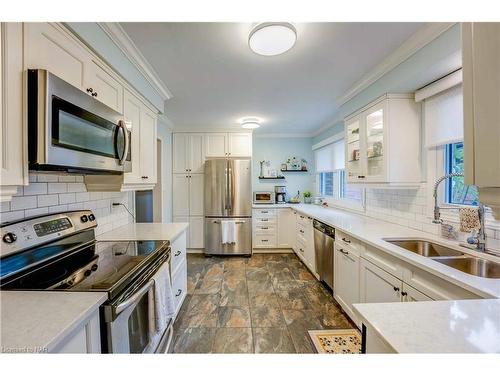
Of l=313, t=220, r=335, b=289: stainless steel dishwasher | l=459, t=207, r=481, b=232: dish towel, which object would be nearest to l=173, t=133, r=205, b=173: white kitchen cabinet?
l=313, t=220, r=335, b=289: stainless steel dishwasher

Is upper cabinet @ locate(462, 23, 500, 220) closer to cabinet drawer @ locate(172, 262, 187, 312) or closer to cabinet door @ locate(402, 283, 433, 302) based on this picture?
Result: cabinet door @ locate(402, 283, 433, 302)

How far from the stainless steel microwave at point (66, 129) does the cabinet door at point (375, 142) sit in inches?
90.2

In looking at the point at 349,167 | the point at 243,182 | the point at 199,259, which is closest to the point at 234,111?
the point at 243,182

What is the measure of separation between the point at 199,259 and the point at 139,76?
2.99 m

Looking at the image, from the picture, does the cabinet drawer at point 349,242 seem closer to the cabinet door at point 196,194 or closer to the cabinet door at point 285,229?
the cabinet door at point 285,229

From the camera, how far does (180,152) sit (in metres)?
4.32

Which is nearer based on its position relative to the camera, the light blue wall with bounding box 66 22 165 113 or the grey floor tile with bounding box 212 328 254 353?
the light blue wall with bounding box 66 22 165 113

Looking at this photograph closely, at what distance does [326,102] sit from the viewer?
3.08 meters

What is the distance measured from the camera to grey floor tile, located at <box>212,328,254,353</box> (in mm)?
1833

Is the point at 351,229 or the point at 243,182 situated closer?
the point at 351,229

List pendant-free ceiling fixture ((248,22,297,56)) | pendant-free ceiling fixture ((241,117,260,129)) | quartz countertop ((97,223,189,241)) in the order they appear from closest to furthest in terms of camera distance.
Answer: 1. pendant-free ceiling fixture ((248,22,297,56))
2. quartz countertop ((97,223,189,241))
3. pendant-free ceiling fixture ((241,117,260,129))

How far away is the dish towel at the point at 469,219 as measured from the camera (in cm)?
157
